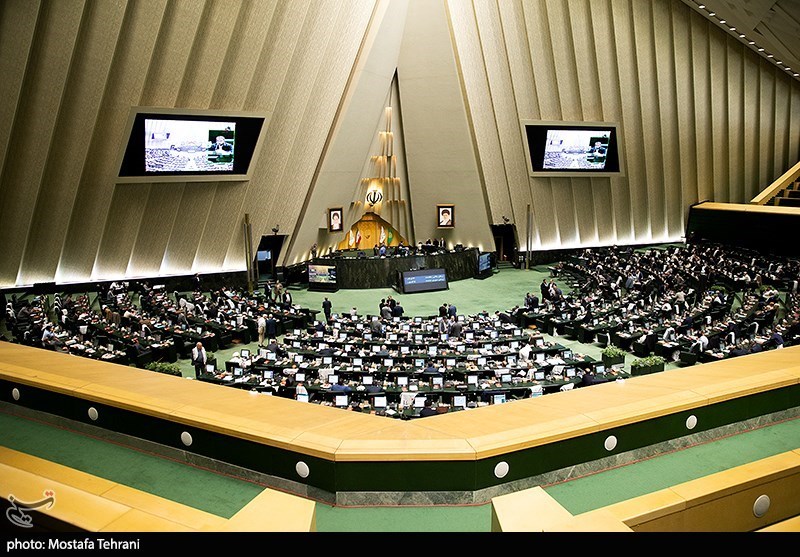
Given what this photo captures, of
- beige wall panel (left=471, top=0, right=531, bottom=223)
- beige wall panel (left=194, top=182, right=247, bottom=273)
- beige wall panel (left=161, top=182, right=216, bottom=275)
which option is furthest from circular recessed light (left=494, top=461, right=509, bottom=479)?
beige wall panel (left=471, top=0, right=531, bottom=223)

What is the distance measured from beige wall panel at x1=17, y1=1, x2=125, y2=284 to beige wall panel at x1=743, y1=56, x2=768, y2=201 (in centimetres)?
2959

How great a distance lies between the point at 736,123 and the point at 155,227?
29137 millimetres

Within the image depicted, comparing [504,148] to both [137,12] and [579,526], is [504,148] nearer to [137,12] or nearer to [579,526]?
[137,12]

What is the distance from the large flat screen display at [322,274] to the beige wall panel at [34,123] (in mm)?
10985

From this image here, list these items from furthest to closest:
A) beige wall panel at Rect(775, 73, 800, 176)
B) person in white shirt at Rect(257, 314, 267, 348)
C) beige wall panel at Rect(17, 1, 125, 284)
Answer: beige wall panel at Rect(775, 73, 800, 176)
person in white shirt at Rect(257, 314, 267, 348)
beige wall panel at Rect(17, 1, 125, 284)

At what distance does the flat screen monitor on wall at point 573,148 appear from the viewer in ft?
100

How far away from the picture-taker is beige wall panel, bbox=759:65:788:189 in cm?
3309

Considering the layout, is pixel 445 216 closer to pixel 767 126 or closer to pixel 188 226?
pixel 188 226

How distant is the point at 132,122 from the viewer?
21.9m

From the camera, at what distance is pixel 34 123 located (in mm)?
20000

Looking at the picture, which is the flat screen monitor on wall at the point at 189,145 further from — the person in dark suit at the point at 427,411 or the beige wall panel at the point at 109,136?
the person in dark suit at the point at 427,411

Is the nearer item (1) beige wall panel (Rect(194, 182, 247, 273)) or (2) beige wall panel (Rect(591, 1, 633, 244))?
(1) beige wall panel (Rect(194, 182, 247, 273))

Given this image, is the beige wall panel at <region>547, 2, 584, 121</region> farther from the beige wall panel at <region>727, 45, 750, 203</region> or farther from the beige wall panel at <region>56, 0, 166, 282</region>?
the beige wall panel at <region>56, 0, 166, 282</region>

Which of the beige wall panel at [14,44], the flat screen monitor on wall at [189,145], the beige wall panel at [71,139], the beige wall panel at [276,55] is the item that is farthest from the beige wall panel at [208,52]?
the beige wall panel at [14,44]
